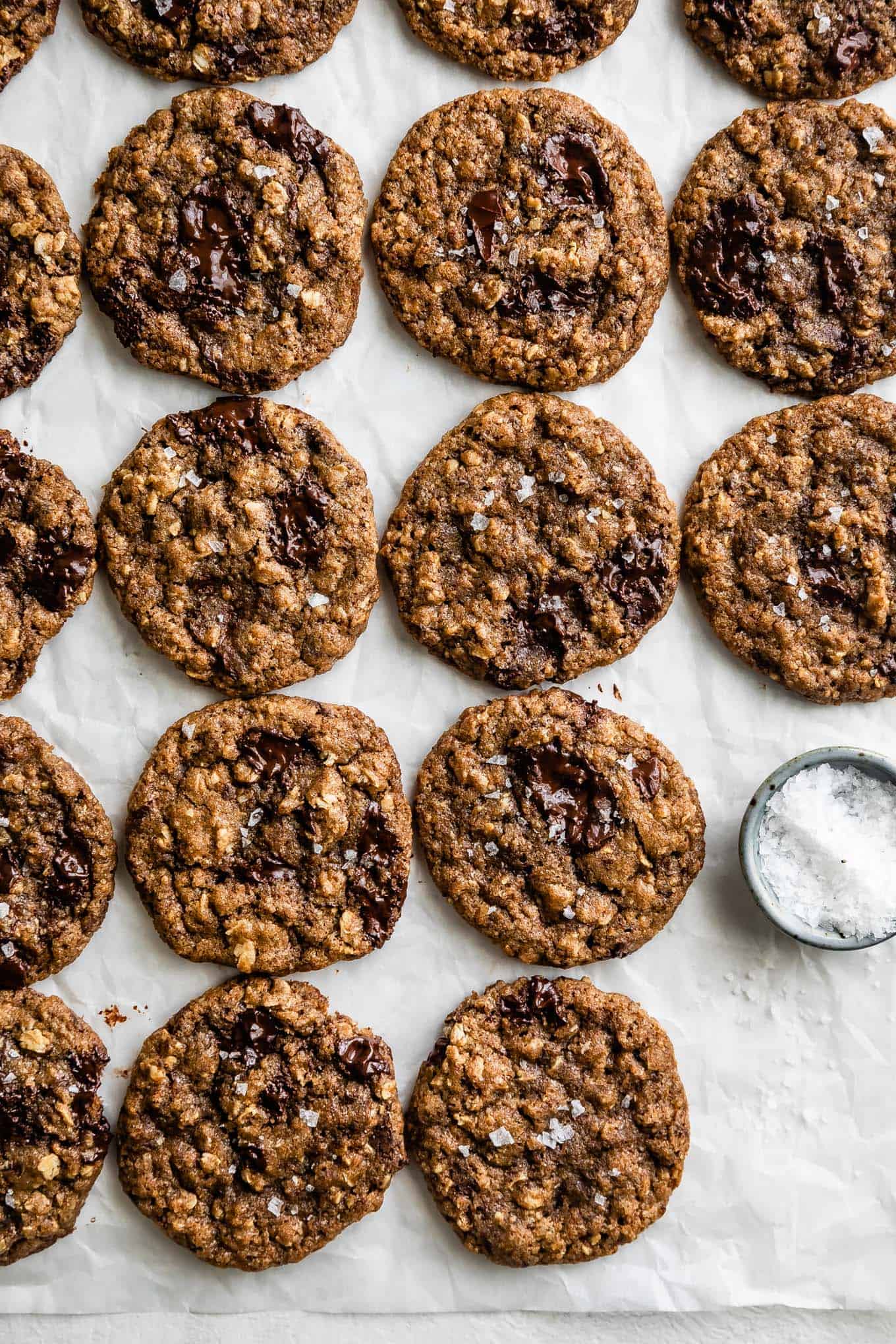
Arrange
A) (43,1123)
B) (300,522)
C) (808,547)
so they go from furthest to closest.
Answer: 1. (808,547)
2. (300,522)
3. (43,1123)

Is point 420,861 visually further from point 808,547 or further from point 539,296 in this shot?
point 539,296

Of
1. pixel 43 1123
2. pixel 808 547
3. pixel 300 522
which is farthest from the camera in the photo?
pixel 808 547

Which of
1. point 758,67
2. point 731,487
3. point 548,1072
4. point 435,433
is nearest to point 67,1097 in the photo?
point 548,1072

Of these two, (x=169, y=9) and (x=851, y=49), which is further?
(x=851, y=49)

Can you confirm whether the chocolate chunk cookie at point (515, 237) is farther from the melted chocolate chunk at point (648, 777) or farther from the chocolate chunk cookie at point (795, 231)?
the melted chocolate chunk at point (648, 777)

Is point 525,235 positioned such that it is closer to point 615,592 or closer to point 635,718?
point 615,592

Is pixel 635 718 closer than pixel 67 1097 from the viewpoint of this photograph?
No

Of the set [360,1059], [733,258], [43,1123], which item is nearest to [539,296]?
[733,258]

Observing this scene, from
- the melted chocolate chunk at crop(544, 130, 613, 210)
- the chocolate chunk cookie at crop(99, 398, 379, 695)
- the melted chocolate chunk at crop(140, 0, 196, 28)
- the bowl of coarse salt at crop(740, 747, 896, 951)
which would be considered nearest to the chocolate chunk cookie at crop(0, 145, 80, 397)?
the chocolate chunk cookie at crop(99, 398, 379, 695)
